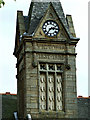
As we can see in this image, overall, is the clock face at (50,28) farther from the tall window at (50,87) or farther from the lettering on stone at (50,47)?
the tall window at (50,87)

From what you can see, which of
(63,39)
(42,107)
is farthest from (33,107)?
(63,39)

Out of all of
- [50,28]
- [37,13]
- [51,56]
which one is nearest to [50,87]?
[51,56]

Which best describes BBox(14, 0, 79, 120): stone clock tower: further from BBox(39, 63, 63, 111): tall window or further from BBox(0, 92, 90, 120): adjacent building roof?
BBox(0, 92, 90, 120): adjacent building roof

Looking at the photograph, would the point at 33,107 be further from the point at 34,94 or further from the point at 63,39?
the point at 63,39

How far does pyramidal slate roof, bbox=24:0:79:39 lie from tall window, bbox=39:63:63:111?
8.64 feet

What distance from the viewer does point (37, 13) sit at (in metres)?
36.5

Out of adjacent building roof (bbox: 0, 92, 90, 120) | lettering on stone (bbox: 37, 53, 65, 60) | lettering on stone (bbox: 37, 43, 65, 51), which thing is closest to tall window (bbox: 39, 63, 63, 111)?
lettering on stone (bbox: 37, 53, 65, 60)

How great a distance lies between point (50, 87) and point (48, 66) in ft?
4.87

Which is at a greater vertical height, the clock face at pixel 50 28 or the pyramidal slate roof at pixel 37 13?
the pyramidal slate roof at pixel 37 13

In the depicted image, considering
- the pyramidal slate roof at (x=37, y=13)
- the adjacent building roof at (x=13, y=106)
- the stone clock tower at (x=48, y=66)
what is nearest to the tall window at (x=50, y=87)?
the stone clock tower at (x=48, y=66)

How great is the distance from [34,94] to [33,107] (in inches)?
35.3

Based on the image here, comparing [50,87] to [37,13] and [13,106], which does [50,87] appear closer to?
[37,13]

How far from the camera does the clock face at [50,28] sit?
1394 inches

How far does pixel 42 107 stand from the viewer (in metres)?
34.6
